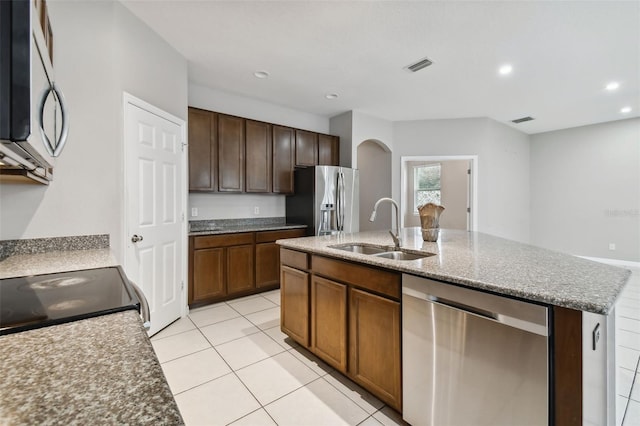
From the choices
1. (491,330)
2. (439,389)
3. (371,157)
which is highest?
(371,157)

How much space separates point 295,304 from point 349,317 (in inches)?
23.9

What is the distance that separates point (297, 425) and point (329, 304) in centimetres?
70

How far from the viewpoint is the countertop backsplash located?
1799mm

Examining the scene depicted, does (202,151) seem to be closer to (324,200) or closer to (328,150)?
(324,200)

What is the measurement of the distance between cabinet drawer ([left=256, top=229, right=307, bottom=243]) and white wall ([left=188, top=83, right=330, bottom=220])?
0.62 m

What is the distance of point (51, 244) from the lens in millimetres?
1933

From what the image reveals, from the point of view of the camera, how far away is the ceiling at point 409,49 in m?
2.31

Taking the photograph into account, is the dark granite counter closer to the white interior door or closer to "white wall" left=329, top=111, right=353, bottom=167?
the white interior door

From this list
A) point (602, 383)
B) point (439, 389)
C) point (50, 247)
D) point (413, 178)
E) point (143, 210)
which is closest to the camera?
point (602, 383)

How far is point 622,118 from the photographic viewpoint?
524 centimetres

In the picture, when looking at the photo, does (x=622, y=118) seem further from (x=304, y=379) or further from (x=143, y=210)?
(x=143, y=210)

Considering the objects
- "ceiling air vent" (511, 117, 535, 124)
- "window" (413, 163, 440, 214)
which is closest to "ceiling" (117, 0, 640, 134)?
"ceiling air vent" (511, 117, 535, 124)

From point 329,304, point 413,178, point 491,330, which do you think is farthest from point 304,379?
point 413,178

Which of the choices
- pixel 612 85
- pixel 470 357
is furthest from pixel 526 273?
pixel 612 85
